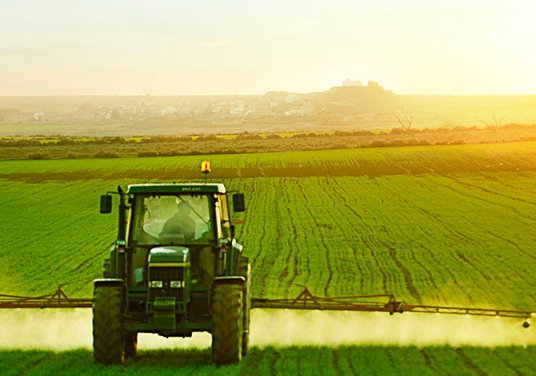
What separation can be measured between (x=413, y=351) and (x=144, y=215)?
4.67m

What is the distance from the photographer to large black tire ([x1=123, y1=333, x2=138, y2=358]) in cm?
963

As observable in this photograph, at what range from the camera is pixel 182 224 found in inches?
380

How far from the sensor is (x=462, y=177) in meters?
45.0

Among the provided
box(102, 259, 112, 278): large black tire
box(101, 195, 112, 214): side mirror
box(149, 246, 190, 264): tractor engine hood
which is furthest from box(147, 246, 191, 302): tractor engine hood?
box(102, 259, 112, 278): large black tire

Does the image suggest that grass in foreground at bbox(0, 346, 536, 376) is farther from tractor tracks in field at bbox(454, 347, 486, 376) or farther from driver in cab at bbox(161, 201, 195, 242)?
driver in cab at bbox(161, 201, 195, 242)

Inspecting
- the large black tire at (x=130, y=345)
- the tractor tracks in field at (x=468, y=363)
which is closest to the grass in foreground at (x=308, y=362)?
the tractor tracks in field at (x=468, y=363)

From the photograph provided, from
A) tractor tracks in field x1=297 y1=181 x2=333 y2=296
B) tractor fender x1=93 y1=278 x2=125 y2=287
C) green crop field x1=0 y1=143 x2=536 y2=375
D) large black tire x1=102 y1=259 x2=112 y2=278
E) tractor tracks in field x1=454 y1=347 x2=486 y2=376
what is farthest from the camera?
tractor tracks in field x1=297 y1=181 x2=333 y2=296

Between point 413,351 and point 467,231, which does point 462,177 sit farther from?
point 413,351

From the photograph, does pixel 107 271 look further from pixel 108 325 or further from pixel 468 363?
pixel 468 363

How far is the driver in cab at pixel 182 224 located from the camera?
31.4 feet

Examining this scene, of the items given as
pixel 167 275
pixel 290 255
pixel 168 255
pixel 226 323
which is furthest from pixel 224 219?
pixel 290 255

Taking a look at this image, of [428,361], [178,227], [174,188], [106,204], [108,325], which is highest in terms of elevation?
[174,188]

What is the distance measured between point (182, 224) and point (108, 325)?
5.90 feet

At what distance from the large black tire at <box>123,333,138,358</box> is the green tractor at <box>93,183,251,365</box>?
0.05 ft
